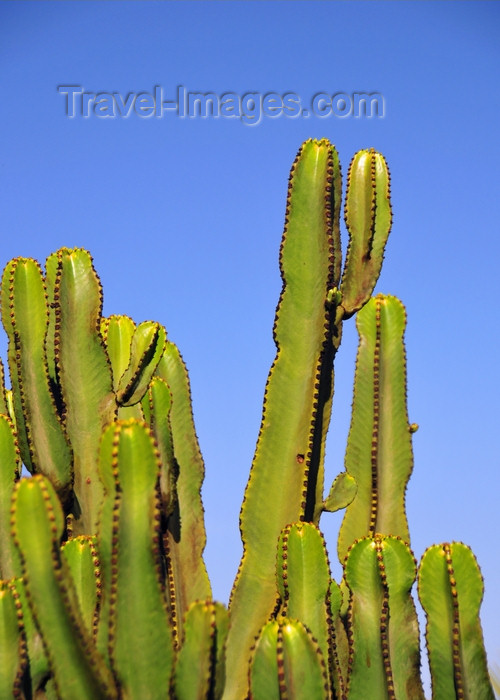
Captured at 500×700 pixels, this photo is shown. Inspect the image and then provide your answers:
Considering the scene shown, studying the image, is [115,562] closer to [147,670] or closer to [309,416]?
[147,670]

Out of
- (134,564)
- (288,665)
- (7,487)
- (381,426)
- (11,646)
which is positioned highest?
(381,426)

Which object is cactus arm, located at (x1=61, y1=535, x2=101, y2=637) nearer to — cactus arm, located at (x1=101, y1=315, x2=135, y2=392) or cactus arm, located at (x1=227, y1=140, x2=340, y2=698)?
cactus arm, located at (x1=227, y1=140, x2=340, y2=698)

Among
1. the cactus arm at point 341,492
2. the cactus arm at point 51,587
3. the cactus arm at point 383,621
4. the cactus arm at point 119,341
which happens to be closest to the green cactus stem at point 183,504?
the cactus arm at point 119,341

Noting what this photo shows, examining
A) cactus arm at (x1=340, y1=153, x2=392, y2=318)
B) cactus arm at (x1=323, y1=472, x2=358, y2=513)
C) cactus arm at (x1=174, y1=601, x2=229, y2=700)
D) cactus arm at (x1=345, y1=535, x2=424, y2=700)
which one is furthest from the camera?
cactus arm at (x1=340, y1=153, x2=392, y2=318)

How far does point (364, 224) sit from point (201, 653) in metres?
2.41

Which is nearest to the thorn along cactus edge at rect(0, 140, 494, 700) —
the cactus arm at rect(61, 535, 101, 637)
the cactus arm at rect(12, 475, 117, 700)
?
the cactus arm at rect(61, 535, 101, 637)

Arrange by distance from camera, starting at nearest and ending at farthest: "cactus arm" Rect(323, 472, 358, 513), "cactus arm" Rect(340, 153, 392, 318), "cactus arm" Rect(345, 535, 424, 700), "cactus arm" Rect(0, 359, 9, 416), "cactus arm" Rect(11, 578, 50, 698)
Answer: "cactus arm" Rect(11, 578, 50, 698), "cactus arm" Rect(345, 535, 424, 700), "cactus arm" Rect(323, 472, 358, 513), "cactus arm" Rect(340, 153, 392, 318), "cactus arm" Rect(0, 359, 9, 416)

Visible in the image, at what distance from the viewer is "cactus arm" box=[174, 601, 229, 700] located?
10.8 ft

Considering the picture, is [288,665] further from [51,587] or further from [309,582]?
[51,587]

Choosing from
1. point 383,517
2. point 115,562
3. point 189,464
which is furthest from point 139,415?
point 115,562

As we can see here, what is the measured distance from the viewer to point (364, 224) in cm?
484

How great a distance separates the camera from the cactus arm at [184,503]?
15.4ft

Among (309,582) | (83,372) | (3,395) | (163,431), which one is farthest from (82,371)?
(309,582)

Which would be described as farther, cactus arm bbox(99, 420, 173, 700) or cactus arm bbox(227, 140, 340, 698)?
cactus arm bbox(227, 140, 340, 698)
